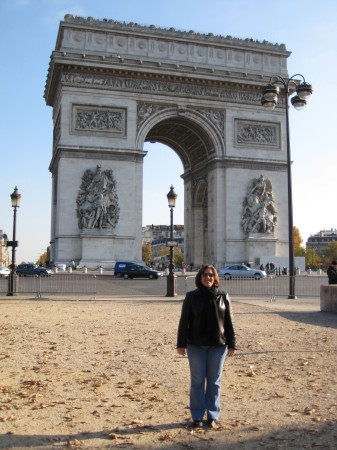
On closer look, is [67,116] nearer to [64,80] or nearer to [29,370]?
[64,80]

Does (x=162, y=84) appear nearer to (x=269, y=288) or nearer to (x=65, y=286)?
(x=269, y=288)

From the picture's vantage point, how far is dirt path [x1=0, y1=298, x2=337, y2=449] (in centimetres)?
492

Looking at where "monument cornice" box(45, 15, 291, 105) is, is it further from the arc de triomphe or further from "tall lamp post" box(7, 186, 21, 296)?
"tall lamp post" box(7, 186, 21, 296)

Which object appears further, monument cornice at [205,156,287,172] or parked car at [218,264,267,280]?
monument cornice at [205,156,287,172]

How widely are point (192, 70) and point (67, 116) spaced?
10.1m

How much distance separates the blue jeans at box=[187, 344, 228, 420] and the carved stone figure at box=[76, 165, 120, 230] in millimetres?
33038

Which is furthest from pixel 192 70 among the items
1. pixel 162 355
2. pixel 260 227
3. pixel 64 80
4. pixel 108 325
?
pixel 162 355

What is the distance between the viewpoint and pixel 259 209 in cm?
4197

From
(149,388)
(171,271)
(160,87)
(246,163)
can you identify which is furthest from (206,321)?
(246,163)

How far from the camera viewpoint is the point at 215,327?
518cm

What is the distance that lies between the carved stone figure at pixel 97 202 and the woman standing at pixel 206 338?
33.0m

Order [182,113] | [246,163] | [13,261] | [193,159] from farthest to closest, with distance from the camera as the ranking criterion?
[193,159] → [246,163] → [182,113] → [13,261]

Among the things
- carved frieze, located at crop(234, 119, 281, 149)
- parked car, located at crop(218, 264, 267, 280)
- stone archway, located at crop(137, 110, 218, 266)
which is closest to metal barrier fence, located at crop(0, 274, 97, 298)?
parked car, located at crop(218, 264, 267, 280)

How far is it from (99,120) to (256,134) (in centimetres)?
1265
